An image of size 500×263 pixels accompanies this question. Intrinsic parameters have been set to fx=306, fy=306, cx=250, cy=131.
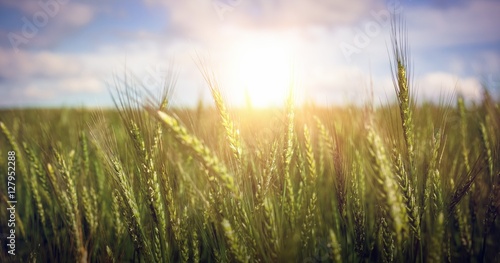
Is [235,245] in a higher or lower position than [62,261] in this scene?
higher

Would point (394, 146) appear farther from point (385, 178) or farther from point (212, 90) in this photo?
point (212, 90)

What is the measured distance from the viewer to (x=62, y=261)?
1.58 meters

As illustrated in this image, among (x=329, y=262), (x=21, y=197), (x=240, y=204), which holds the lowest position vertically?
(x=329, y=262)

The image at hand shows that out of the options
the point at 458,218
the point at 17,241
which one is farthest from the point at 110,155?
the point at 458,218

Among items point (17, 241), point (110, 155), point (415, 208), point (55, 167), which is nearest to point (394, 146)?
point (415, 208)

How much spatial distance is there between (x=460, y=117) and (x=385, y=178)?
6.98 feet

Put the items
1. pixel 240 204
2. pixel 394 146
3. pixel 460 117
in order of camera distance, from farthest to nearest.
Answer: pixel 460 117 < pixel 394 146 < pixel 240 204

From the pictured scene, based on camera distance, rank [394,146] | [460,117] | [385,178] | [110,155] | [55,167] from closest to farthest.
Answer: [385,178], [394,146], [110,155], [55,167], [460,117]

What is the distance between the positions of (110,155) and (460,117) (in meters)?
2.68

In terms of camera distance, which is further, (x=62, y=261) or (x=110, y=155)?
(x=62, y=261)

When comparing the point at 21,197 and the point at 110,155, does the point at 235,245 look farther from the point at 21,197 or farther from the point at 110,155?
the point at 21,197

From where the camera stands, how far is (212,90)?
3.84ft

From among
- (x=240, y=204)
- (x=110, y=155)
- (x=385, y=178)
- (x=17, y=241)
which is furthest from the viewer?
(x=17, y=241)

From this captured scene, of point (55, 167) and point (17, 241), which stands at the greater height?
point (55, 167)
